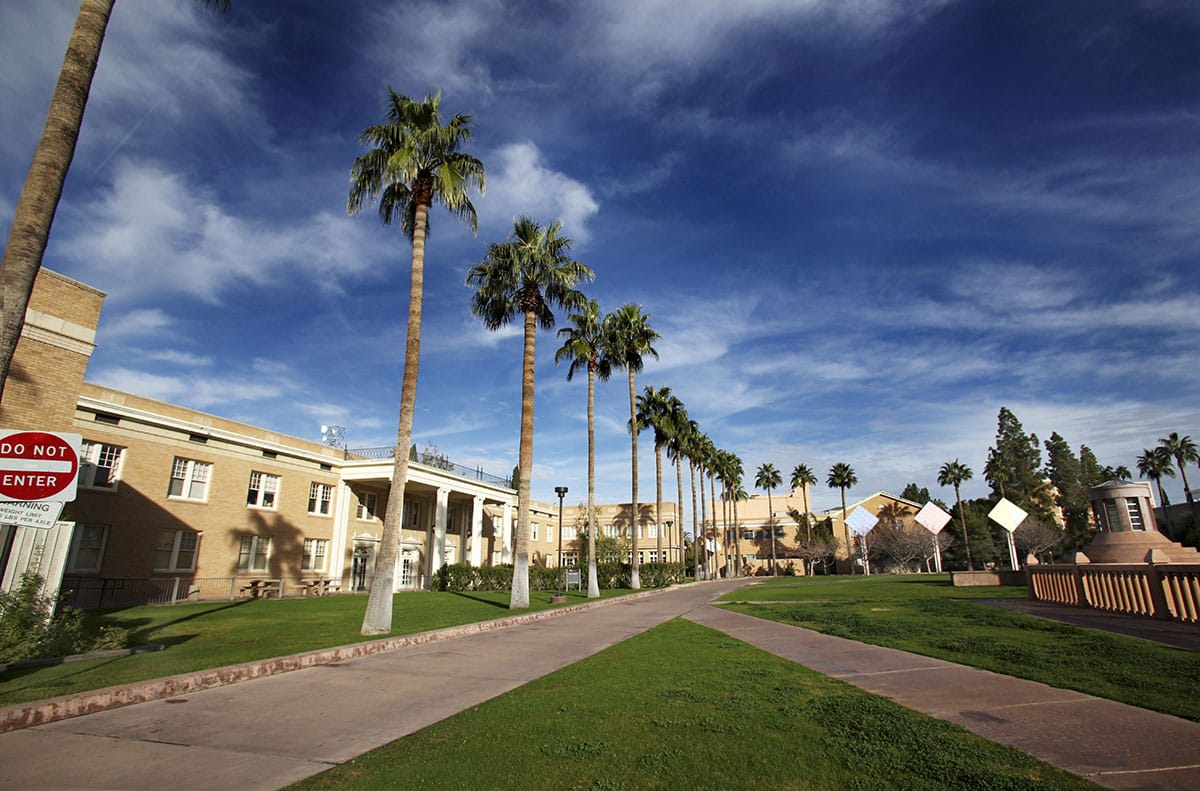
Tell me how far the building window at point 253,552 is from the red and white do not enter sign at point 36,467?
2352cm

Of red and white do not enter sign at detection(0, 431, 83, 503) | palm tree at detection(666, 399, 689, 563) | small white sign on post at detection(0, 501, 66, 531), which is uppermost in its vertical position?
palm tree at detection(666, 399, 689, 563)

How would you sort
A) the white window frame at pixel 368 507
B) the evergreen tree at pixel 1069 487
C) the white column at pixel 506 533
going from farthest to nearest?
the evergreen tree at pixel 1069 487 → the white column at pixel 506 533 → the white window frame at pixel 368 507

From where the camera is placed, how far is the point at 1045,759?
3879 millimetres

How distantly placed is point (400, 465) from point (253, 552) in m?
18.2

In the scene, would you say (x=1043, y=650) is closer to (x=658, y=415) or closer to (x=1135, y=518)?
(x=1135, y=518)

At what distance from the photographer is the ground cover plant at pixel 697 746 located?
12.2 feet

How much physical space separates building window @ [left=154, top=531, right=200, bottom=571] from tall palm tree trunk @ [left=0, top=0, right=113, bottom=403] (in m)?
21.1

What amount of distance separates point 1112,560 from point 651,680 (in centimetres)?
2034

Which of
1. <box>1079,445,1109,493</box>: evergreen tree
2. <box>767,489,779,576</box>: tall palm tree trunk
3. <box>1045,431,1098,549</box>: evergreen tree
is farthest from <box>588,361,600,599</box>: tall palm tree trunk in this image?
<box>1079,445,1109,493</box>: evergreen tree

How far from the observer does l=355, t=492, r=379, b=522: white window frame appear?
3582cm

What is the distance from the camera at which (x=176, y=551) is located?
24.8 m

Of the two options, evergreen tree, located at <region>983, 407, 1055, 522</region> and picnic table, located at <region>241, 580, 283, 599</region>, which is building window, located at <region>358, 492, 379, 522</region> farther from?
evergreen tree, located at <region>983, 407, 1055, 522</region>

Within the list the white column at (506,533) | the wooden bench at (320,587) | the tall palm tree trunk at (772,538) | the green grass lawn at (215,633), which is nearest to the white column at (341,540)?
the wooden bench at (320,587)

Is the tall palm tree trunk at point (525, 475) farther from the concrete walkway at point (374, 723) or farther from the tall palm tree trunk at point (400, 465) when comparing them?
the concrete walkway at point (374, 723)
